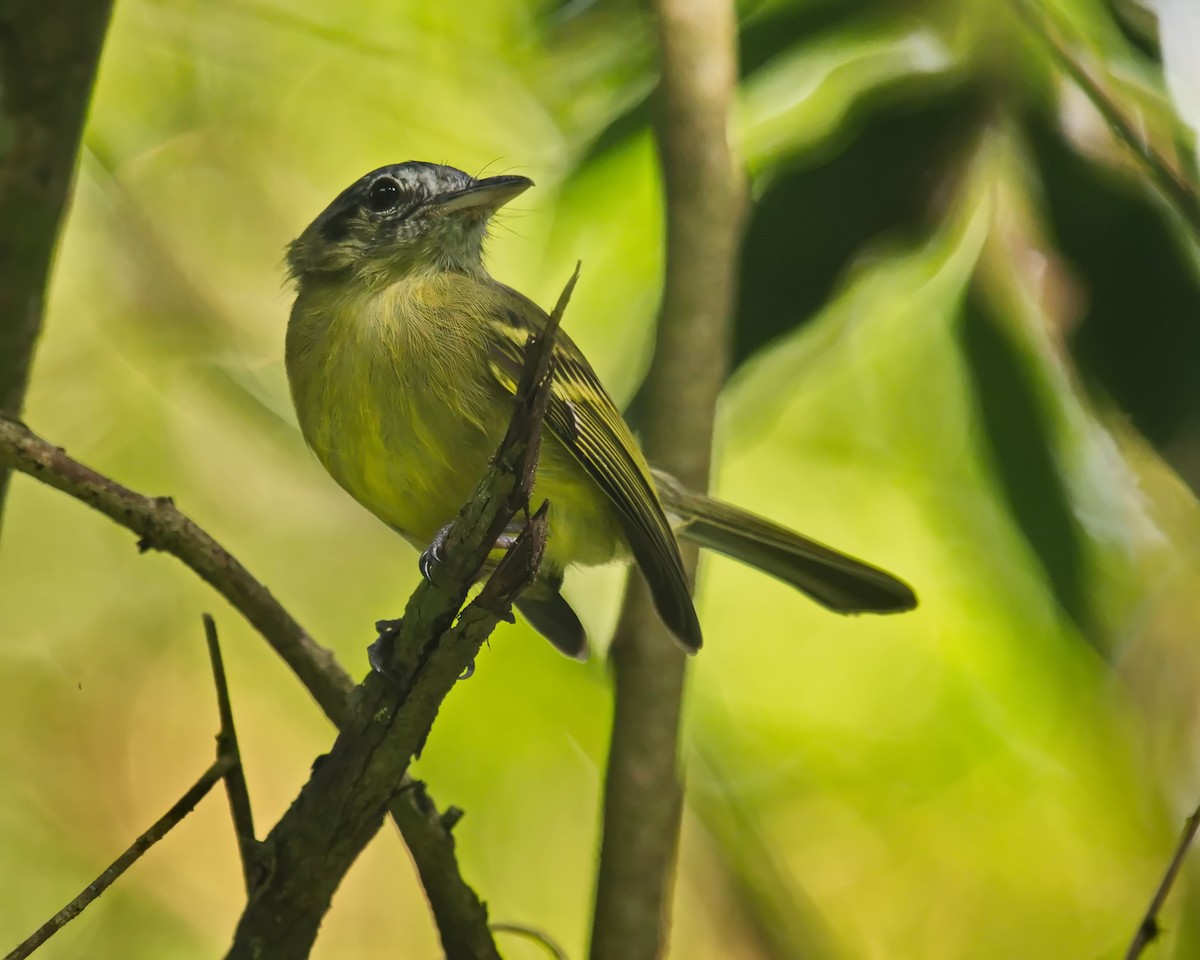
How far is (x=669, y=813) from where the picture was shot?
2717 mm

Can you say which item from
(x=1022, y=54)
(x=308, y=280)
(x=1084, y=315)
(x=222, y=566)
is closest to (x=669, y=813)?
(x=222, y=566)

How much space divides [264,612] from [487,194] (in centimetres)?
129

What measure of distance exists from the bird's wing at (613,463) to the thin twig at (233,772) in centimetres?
93

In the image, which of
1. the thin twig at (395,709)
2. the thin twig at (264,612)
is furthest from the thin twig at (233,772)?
the thin twig at (264,612)

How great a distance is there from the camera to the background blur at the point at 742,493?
2.94m

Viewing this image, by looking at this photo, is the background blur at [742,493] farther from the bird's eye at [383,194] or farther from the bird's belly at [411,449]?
the bird's belly at [411,449]

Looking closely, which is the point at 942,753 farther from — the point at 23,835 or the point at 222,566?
the point at 23,835

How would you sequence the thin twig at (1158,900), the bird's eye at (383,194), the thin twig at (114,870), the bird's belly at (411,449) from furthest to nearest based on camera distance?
1. the bird's eye at (383,194)
2. the bird's belly at (411,449)
3. the thin twig at (1158,900)
4. the thin twig at (114,870)

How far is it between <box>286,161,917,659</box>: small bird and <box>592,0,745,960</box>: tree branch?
0.48 ft

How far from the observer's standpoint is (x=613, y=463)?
271 cm

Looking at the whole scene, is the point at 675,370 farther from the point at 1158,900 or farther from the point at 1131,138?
the point at 1158,900

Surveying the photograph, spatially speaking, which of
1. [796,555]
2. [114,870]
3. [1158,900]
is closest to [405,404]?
[114,870]

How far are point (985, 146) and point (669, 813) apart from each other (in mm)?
1665

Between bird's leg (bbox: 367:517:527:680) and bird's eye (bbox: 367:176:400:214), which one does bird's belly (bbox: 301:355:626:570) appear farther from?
bird's eye (bbox: 367:176:400:214)
